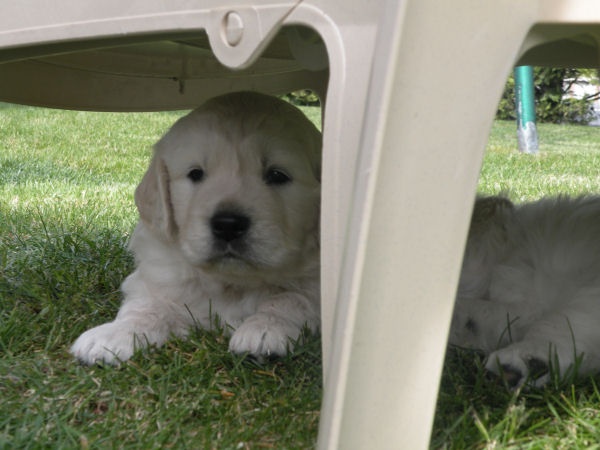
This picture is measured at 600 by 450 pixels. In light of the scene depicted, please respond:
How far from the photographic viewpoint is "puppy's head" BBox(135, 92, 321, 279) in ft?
7.56

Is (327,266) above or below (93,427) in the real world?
above

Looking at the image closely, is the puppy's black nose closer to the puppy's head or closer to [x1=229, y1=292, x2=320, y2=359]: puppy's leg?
the puppy's head

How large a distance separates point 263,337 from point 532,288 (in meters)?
0.80

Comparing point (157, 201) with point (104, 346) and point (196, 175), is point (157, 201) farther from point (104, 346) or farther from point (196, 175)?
point (104, 346)

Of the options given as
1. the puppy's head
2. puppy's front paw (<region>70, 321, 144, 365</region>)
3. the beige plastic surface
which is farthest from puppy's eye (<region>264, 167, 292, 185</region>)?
the beige plastic surface

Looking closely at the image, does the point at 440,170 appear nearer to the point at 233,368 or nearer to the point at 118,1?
the point at 118,1

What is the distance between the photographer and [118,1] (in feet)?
5.75

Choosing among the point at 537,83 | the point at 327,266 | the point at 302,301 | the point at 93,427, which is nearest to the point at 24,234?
the point at 302,301

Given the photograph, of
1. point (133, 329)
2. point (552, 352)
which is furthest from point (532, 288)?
point (133, 329)

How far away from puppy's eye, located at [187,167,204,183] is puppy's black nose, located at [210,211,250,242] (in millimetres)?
224

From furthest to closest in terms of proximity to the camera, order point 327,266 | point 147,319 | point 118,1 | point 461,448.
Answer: point 147,319, point 118,1, point 461,448, point 327,266

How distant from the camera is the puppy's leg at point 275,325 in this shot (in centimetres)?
220

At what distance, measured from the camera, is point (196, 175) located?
249 centimetres

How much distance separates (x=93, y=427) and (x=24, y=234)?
2.20 m
